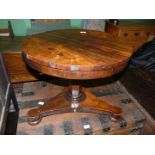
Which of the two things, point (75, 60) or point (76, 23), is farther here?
point (76, 23)

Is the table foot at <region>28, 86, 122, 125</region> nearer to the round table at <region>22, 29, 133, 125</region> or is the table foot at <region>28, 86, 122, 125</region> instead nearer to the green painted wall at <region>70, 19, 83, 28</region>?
the round table at <region>22, 29, 133, 125</region>

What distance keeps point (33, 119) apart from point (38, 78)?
72 centimetres

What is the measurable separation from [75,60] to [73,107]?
0.59 metres

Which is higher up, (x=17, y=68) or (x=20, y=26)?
(x=20, y=26)

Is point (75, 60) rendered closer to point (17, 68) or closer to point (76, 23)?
point (17, 68)

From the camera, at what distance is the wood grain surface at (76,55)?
1.03m

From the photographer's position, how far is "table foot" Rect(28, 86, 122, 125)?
1489 millimetres

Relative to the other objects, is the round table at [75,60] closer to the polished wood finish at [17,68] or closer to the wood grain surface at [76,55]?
the wood grain surface at [76,55]

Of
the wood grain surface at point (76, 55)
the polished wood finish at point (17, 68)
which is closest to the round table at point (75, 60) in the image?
the wood grain surface at point (76, 55)

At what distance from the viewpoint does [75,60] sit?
3.50 ft

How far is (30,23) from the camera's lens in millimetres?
2418

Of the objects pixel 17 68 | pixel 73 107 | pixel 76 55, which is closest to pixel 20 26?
pixel 17 68
